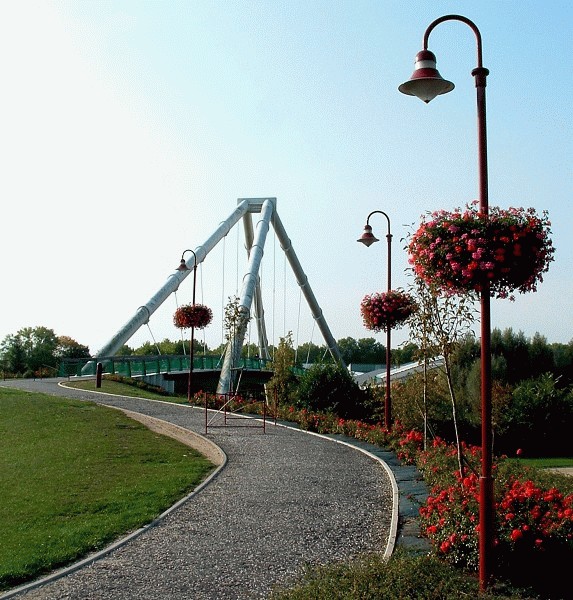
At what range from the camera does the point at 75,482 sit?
11.7 m

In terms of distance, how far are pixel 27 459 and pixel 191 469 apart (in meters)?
3.37

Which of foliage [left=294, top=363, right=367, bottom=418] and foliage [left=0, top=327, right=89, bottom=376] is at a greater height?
foliage [left=0, top=327, right=89, bottom=376]

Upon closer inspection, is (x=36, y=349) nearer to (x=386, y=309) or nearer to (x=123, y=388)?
(x=123, y=388)

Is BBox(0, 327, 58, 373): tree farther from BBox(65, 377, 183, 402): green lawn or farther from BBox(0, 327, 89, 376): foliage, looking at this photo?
BBox(65, 377, 183, 402): green lawn

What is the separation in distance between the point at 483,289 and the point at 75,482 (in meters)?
7.56

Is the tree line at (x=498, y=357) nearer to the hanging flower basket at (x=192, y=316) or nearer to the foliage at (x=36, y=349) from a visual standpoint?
the foliage at (x=36, y=349)

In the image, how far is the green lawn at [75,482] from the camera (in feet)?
26.9

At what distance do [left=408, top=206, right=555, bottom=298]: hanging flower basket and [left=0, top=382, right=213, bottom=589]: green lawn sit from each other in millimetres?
4655

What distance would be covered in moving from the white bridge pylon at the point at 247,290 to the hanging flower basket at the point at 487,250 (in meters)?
22.0

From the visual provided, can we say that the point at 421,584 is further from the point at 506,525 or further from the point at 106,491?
the point at 106,491

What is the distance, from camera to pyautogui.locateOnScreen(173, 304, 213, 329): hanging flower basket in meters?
29.9

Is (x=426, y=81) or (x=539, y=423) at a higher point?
(x=426, y=81)

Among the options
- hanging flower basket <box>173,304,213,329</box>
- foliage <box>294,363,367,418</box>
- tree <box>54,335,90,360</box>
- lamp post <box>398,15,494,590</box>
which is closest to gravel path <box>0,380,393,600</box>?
lamp post <box>398,15,494,590</box>

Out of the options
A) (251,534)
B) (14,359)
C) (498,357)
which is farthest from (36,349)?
(251,534)
